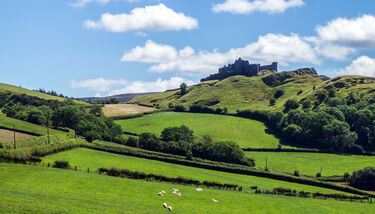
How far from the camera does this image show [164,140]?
112 metres

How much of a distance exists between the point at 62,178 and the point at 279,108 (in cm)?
15734

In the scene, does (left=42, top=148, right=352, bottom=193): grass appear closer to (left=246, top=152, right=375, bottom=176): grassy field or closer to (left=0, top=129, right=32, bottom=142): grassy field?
(left=246, top=152, right=375, bottom=176): grassy field

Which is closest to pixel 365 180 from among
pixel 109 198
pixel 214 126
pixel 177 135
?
pixel 177 135

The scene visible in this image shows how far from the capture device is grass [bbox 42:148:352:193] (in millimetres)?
64062

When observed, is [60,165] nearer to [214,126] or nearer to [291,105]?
[214,126]

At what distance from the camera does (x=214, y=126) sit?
493ft

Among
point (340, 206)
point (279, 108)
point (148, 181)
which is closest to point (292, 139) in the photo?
point (279, 108)

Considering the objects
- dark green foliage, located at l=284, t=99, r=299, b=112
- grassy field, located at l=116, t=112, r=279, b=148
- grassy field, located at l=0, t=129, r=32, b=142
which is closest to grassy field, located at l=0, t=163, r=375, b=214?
grassy field, located at l=0, t=129, r=32, b=142

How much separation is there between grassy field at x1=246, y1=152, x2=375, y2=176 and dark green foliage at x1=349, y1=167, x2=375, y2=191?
12.2 metres

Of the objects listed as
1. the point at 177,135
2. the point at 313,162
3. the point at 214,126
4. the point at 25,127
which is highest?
the point at 214,126

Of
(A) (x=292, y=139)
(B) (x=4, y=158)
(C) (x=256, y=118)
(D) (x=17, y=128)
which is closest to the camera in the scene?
(B) (x=4, y=158)

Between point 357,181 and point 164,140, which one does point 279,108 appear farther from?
point 357,181

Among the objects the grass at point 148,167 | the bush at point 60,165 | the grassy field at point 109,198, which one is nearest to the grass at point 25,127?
the grass at point 148,167

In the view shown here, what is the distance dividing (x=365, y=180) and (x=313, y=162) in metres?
28.1
